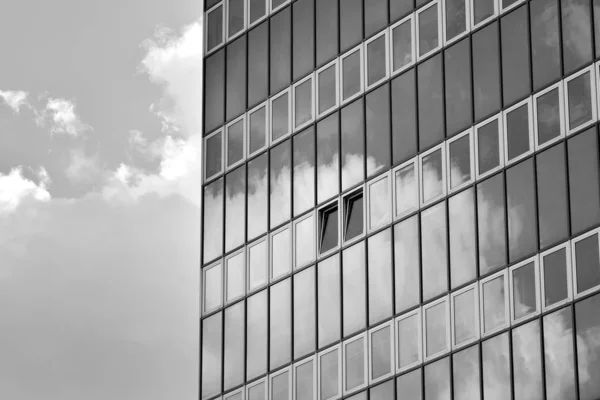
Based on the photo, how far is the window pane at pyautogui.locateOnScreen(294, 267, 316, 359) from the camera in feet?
199

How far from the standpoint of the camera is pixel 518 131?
55156mm

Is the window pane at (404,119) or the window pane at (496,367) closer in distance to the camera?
the window pane at (496,367)

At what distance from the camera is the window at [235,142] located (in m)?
66.4

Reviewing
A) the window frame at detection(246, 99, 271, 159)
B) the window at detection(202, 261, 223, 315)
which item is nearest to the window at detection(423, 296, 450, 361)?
the window at detection(202, 261, 223, 315)

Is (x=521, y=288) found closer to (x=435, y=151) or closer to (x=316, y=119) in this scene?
(x=435, y=151)

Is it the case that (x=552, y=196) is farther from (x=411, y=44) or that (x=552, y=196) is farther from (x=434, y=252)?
(x=411, y=44)

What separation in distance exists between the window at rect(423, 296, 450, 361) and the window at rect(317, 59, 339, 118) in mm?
9338

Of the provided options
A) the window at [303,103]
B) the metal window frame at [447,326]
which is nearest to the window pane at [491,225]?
the metal window frame at [447,326]

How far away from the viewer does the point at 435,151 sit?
57938 millimetres

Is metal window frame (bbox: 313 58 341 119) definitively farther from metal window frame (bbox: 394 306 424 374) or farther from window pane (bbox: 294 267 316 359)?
metal window frame (bbox: 394 306 424 374)

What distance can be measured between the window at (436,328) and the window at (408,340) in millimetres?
275

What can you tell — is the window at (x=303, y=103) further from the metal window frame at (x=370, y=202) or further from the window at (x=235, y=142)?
the metal window frame at (x=370, y=202)

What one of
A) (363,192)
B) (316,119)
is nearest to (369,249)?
(363,192)

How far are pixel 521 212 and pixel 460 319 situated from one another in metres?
3.84
